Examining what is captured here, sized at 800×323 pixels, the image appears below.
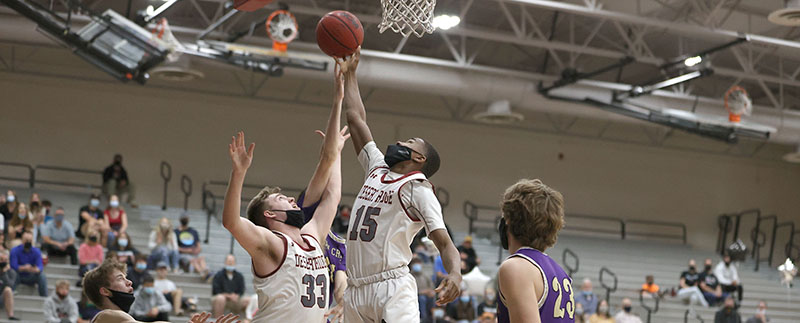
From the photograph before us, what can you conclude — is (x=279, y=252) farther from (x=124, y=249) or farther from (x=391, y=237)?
(x=124, y=249)

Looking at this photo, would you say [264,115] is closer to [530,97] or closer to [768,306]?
[530,97]

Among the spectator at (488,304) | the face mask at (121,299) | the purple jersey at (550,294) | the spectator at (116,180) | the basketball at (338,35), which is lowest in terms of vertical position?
the spectator at (488,304)

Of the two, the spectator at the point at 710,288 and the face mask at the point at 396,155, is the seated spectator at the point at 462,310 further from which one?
the face mask at the point at 396,155

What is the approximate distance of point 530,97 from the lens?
1897 centimetres

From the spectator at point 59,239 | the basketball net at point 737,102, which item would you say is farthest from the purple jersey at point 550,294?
the basketball net at point 737,102

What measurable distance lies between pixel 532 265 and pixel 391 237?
4.94 ft

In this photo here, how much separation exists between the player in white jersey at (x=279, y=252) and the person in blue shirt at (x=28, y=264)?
9.65m

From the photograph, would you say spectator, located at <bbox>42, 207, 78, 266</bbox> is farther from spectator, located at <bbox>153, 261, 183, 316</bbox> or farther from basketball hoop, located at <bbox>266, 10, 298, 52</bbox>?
basketball hoop, located at <bbox>266, 10, 298, 52</bbox>

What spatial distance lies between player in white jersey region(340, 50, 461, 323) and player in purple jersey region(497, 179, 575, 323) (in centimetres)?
105

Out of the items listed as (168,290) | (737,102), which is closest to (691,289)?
(737,102)

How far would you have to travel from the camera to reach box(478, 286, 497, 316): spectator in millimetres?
14195

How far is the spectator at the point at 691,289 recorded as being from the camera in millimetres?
18141

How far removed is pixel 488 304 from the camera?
48.2 ft

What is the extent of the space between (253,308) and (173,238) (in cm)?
244
